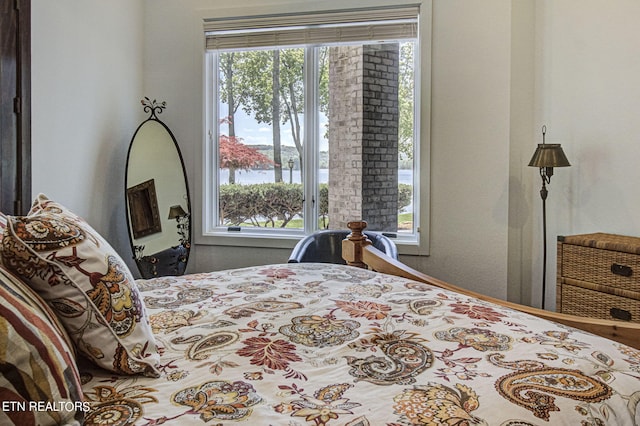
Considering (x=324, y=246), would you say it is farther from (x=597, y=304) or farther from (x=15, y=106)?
(x=15, y=106)

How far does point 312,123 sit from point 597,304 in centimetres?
219

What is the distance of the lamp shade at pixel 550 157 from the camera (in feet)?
9.23

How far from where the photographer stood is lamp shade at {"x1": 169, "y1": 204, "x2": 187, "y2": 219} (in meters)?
3.56

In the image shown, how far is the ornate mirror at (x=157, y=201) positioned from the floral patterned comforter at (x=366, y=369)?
2.04 meters

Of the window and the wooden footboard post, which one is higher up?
the window

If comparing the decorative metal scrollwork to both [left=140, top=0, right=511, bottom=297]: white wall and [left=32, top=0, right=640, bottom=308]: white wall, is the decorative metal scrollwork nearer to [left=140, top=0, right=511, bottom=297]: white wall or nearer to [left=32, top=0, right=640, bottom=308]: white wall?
[left=32, top=0, right=640, bottom=308]: white wall

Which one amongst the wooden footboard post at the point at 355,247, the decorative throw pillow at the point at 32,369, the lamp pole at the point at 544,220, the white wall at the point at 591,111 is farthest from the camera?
the lamp pole at the point at 544,220

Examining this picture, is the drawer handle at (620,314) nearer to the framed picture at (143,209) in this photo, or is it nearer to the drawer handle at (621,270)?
the drawer handle at (621,270)

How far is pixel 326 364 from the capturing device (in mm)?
1023

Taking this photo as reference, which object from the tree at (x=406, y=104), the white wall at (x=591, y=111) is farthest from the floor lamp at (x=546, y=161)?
the tree at (x=406, y=104)

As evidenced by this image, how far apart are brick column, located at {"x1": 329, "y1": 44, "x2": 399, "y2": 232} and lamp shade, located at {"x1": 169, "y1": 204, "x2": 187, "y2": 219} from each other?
1189 millimetres

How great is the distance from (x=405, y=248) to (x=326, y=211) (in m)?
0.66

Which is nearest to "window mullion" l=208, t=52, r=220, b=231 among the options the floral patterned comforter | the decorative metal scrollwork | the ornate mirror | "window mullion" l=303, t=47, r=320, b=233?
the ornate mirror

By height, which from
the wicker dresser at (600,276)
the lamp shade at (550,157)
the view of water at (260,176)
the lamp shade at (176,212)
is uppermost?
the lamp shade at (550,157)
